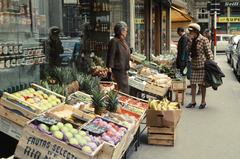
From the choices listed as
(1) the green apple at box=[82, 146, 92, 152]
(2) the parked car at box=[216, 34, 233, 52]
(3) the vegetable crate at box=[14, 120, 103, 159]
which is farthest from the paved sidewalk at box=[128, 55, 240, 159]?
(2) the parked car at box=[216, 34, 233, 52]

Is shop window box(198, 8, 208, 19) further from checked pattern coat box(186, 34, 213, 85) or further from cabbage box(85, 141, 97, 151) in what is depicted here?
cabbage box(85, 141, 97, 151)

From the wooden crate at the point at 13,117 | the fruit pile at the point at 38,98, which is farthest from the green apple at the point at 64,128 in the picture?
the fruit pile at the point at 38,98

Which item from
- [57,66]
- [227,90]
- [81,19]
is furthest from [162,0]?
[57,66]

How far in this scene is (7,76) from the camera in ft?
16.6

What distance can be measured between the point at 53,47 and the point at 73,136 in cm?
365

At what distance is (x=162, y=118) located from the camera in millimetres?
5293

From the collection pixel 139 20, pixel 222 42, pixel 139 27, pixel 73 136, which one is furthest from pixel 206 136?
pixel 222 42

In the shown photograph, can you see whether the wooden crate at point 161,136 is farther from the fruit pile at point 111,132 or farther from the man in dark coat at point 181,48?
the man in dark coat at point 181,48

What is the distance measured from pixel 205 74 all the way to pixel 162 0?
9776 millimetres

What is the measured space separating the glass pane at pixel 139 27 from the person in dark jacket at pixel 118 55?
580cm

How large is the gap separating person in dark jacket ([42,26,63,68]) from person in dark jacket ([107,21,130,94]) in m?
1.19

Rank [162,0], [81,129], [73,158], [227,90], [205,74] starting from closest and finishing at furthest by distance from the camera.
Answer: [73,158]
[81,129]
[205,74]
[227,90]
[162,0]

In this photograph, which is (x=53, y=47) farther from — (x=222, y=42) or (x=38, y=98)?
(x=222, y=42)

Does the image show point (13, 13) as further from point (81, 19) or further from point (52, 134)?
point (81, 19)
